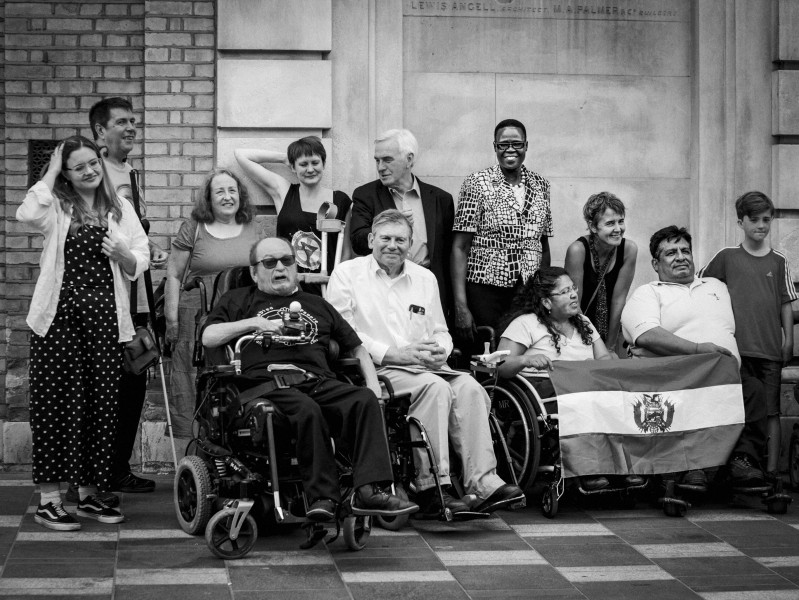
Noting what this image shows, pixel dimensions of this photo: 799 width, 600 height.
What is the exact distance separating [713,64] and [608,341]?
2.16 meters

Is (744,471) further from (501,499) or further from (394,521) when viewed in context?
(394,521)

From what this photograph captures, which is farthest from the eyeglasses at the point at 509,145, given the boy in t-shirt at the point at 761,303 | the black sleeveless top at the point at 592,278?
the boy in t-shirt at the point at 761,303

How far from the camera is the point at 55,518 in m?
5.62

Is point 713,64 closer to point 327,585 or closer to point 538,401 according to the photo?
point 538,401

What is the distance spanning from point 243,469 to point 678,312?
106 inches

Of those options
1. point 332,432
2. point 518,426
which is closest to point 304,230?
point 518,426

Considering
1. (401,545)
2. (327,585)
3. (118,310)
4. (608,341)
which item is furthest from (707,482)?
(118,310)

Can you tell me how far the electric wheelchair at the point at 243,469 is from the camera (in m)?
5.12

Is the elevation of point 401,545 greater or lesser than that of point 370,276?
lesser

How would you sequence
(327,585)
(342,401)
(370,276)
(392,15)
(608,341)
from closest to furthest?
(327,585), (342,401), (370,276), (608,341), (392,15)

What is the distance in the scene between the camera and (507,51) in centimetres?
797

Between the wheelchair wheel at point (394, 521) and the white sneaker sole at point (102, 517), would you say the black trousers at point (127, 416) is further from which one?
the wheelchair wheel at point (394, 521)

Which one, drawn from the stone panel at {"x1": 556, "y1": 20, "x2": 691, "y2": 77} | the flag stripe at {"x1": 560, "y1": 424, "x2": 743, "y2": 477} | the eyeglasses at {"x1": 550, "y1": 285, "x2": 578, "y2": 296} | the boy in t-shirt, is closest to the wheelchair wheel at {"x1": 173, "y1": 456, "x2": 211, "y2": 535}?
the flag stripe at {"x1": 560, "y1": 424, "x2": 743, "y2": 477}

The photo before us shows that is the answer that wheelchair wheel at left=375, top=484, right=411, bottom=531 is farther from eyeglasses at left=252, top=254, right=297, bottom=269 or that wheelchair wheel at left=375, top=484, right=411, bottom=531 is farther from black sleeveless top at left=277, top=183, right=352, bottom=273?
black sleeveless top at left=277, top=183, right=352, bottom=273
